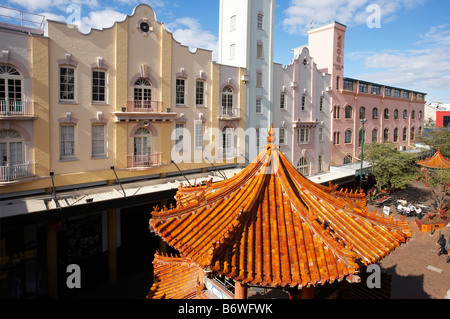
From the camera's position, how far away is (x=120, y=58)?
68.7 feet

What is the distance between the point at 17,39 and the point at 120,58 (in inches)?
226

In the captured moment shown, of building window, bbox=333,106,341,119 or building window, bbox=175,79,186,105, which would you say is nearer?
building window, bbox=175,79,186,105

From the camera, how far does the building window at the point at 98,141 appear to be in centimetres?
2073

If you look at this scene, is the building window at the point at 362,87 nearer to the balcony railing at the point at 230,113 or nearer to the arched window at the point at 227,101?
the balcony railing at the point at 230,113

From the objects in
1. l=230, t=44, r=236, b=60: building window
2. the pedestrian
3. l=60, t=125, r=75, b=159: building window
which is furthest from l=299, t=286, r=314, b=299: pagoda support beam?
l=230, t=44, r=236, b=60: building window

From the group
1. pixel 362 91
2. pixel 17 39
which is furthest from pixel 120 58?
pixel 362 91

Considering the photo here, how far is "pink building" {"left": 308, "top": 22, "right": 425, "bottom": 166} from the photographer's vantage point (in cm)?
3825

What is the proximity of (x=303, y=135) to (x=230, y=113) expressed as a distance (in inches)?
431

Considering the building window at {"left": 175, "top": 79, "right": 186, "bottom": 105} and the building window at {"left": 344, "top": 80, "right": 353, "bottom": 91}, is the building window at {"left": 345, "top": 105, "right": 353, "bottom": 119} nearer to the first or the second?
the building window at {"left": 344, "top": 80, "right": 353, "bottom": 91}

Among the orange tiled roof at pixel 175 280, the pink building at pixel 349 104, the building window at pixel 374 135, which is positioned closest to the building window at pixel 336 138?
the pink building at pixel 349 104

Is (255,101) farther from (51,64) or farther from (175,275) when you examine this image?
(175,275)

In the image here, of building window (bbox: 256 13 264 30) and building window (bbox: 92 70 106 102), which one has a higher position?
building window (bbox: 256 13 264 30)

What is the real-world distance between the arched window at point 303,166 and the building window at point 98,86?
70.9ft

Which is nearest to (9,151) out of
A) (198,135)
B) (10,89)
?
(10,89)
